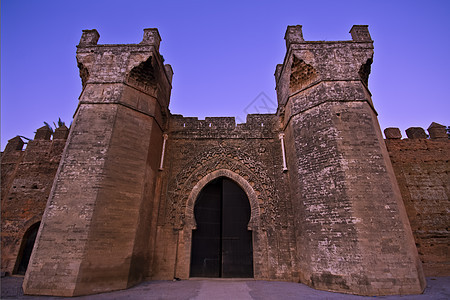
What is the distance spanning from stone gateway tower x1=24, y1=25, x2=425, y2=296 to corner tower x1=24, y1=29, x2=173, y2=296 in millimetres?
33

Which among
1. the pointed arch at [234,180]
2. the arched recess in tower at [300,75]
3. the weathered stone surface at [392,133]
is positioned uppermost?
the arched recess in tower at [300,75]

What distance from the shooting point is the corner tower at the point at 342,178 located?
546 cm

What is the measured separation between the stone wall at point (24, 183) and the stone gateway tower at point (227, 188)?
3305 millimetres

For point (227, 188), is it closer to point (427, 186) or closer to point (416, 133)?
point (427, 186)

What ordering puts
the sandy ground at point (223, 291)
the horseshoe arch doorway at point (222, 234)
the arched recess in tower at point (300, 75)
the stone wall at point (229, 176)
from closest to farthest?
the sandy ground at point (223, 291)
the stone wall at point (229, 176)
the horseshoe arch doorway at point (222, 234)
the arched recess in tower at point (300, 75)

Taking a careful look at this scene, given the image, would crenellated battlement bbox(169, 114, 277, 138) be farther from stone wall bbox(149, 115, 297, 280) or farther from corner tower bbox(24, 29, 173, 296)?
corner tower bbox(24, 29, 173, 296)

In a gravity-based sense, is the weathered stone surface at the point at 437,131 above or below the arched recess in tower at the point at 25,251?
above

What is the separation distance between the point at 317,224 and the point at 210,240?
3849mm

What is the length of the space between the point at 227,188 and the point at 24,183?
8243 mm

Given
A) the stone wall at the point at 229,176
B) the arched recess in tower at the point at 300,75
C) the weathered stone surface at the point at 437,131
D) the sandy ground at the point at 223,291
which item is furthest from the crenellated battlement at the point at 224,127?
the weathered stone surface at the point at 437,131

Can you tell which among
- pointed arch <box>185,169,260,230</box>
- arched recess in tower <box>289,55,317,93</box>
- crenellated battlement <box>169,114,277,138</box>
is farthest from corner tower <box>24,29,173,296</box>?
arched recess in tower <box>289,55,317,93</box>

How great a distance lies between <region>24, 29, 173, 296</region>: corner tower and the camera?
556cm

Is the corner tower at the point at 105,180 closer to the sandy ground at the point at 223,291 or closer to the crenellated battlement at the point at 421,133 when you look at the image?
the sandy ground at the point at 223,291

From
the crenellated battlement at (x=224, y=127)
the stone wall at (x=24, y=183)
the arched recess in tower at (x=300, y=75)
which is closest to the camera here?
the arched recess in tower at (x=300, y=75)
